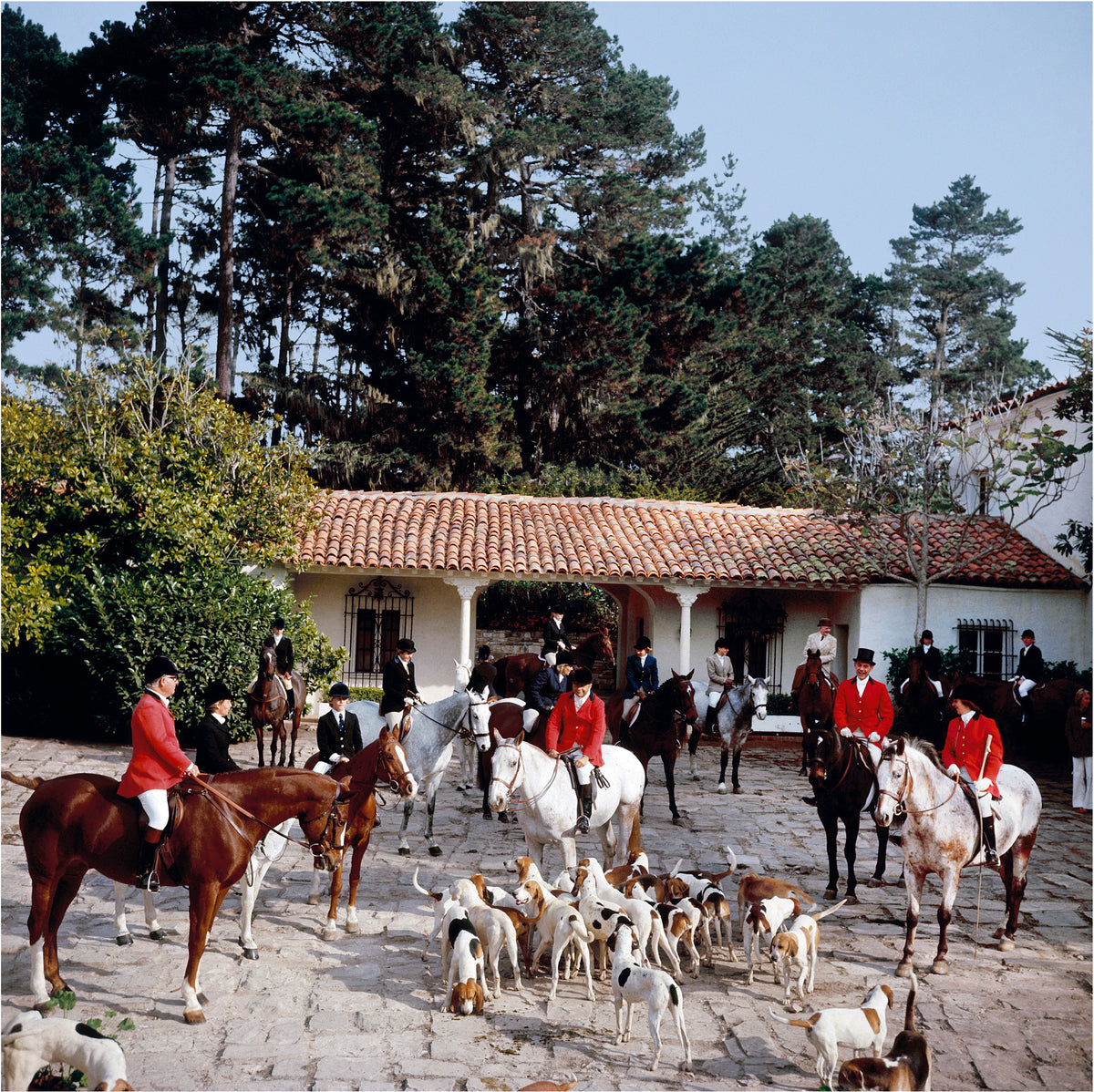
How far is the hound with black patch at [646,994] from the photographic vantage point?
5758mm

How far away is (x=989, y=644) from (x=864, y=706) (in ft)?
37.9

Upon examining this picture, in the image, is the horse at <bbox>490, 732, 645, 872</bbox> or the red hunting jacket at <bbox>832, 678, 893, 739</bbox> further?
the red hunting jacket at <bbox>832, 678, 893, 739</bbox>

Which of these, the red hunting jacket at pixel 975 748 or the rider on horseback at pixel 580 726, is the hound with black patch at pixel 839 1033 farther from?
the rider on horseback at pixel 580 726

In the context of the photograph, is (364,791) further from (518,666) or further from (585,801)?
(518,666)

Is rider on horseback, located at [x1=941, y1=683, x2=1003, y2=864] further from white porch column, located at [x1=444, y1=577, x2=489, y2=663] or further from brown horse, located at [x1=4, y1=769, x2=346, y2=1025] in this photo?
white porch column, located at [x1=444, y1=577, x2=489, y2=663]

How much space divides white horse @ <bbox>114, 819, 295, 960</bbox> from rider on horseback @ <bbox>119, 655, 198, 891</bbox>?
1046 millimetres

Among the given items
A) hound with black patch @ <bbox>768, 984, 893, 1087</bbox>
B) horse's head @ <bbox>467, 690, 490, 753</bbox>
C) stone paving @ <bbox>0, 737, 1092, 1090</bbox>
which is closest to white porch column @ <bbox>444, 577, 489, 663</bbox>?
horse's head @ <bbox>467, 690, 490, 753</bbox>

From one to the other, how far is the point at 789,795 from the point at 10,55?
27.3 m

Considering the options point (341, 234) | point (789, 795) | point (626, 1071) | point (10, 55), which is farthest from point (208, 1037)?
point (10, 55)

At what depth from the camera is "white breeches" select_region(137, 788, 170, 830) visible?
6.28m

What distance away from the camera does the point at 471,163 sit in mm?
28688

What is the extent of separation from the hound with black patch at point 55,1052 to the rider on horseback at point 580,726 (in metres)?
4.59

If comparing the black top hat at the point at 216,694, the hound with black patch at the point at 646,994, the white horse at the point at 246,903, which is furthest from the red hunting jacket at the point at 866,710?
the black top hat at the point at 216,694

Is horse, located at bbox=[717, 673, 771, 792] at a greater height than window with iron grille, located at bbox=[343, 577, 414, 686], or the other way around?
window with iron grille, located at bbox=[343, 577, 414, 686]
